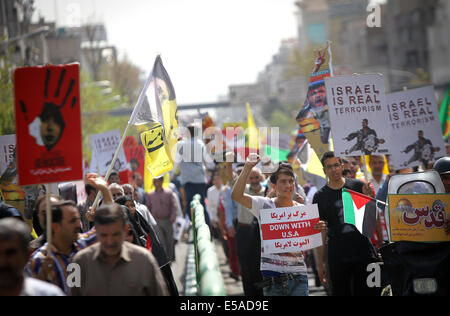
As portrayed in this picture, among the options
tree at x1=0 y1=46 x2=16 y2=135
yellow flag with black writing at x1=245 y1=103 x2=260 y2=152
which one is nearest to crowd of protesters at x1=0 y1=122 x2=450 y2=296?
yellow flag with black writing at x1=245 y1=103 x2=260 y2=152

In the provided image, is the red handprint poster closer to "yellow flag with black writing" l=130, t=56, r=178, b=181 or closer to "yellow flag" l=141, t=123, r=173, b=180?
"yellow flag with black writing" l=130, t=56, r=178, b=181

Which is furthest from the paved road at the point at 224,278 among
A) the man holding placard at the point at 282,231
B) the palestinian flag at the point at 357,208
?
the man holding placard at the point at 282,231

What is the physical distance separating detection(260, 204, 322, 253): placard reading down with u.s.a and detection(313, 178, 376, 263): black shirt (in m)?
0.62

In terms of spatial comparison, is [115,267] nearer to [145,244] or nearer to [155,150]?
[145,244]

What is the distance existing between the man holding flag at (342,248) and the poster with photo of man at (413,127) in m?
4.43

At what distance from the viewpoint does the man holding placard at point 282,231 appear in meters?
7.51

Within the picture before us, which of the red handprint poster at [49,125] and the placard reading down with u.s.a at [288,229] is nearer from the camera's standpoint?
the red handprint poster at [49,125]

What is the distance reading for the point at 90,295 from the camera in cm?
527

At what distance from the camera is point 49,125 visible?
19.2 ft

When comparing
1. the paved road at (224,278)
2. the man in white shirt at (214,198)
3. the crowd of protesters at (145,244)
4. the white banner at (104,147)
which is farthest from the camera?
the man in white shirt at (214,198)

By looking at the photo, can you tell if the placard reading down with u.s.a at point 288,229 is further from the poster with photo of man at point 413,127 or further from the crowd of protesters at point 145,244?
the poster with photo of man at point 413,127

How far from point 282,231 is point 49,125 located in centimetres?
270
